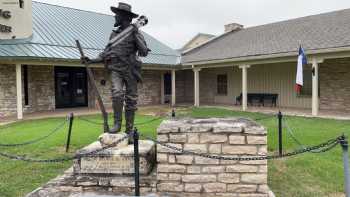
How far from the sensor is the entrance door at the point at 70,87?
16.5 m

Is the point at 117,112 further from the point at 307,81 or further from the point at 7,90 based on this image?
the point at 307,81

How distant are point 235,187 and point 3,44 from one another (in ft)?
41.3

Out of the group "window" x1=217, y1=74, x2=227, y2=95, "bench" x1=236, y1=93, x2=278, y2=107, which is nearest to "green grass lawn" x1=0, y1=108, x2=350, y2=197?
"bench" x1=236, y1=93, x2=278, y2=107

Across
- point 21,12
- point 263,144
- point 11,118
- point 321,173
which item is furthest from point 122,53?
point 21,12

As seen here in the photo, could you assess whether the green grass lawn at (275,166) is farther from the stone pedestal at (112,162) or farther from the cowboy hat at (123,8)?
the cowboy hat at (123,8)

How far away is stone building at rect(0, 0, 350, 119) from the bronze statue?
8.84m

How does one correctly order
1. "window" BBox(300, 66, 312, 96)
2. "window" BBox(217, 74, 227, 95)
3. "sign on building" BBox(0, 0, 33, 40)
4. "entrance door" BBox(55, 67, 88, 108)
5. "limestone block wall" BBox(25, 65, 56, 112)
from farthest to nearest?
1. "window" BBox(217, 74, 227, 95)
2. "entrance door" BBox(55, 67, 88, 108)
3. "window" BBox(300, 66, 312, 96)
4. "limestone block wall" BBox(25, 65, 56, 112)
5. "sign on building" BBox(0, 0, 33, 40)

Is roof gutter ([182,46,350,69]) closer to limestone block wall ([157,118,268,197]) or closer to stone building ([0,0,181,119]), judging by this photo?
stone building ([0,0,181,119])

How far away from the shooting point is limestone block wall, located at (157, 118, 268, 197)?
421 cm

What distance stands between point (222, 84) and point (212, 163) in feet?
55.0

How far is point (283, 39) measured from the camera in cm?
1588

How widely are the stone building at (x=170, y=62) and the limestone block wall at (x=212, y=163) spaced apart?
913 centimetres

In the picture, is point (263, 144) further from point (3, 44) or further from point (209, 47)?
point (209, 47)

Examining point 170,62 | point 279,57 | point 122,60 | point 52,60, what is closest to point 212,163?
point 122,60
